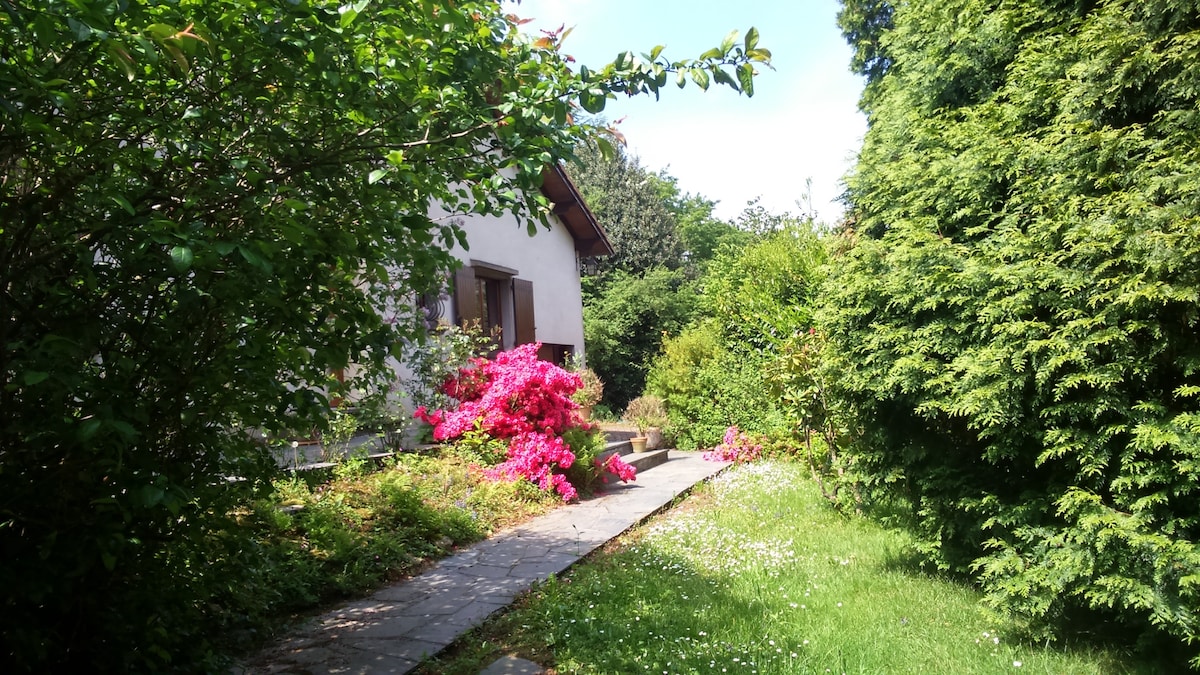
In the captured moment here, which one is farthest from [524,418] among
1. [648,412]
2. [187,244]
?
[187,244]

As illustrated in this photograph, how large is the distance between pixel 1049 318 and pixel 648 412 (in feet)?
32.0

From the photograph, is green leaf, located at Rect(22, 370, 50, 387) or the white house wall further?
the white house wall

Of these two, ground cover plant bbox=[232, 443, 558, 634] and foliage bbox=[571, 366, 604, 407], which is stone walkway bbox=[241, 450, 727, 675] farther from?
foliage bbox=[571, 366, 604, 407]

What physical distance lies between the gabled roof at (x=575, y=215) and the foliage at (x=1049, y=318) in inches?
367

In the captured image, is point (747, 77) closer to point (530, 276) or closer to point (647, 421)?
point (647, 421)

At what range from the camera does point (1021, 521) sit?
347cm

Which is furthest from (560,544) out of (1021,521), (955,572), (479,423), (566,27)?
(566,27)

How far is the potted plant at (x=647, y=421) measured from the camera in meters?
12.0

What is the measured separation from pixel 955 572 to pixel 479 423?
16.9 feet

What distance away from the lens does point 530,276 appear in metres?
13.5

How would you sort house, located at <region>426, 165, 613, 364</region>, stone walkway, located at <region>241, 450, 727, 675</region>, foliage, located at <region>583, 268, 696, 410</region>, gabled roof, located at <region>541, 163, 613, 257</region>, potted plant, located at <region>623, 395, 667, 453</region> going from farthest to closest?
foliage, located at <region>583, 268, 696, 410</region> → gabled roof, located at <region>541, 163, 613, 257</region> → potted plant, located at <region>623, 395, 667, 453</region> → house, located at <region>426, 165, 613, 364</region> → stone walkway, located at <region>241, 450, 727, 675</region>

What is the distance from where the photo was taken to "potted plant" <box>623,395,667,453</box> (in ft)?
39.4

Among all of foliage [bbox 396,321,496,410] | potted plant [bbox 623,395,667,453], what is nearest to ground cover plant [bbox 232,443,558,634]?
foliage [bbox 396,321,496,410]

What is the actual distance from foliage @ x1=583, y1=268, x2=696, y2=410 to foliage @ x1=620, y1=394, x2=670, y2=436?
522 centimetres
